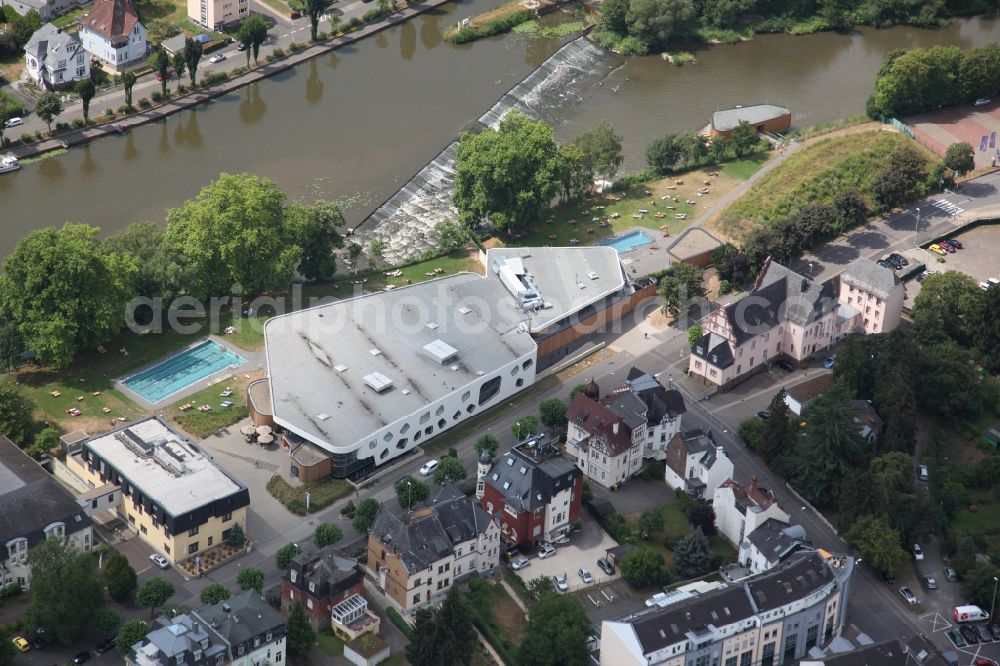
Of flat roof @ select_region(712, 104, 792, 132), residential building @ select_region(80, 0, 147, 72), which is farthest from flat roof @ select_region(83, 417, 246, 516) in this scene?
flat roof @ select_region(712, 104, 792, 132)

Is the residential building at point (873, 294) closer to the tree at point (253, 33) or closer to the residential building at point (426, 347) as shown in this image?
the residential building at point (426, 347)

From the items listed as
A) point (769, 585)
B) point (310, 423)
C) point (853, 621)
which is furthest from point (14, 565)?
point (853, 621)

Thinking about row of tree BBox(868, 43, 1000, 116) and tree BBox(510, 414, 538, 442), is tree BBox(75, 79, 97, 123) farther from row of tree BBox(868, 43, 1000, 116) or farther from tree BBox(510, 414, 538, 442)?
row of tree BBox(868, 43, 1000, 116)

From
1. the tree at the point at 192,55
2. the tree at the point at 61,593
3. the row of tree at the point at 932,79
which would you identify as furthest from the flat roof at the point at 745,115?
the tree at the point at 61,593

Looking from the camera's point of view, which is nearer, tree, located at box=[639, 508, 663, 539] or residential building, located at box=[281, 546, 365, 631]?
residential building, located at box=[281, 546, 365, 631]

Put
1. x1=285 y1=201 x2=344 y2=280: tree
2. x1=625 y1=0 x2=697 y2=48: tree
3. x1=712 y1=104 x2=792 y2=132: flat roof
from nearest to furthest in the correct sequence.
Result: 1. x1=285 y1=201 x2=344 y2=280: tree
2. x1=712 y1=104 x2=792 y2=132: flat roof
3. x1=625 y1=0 x2=697 y2=48: tree

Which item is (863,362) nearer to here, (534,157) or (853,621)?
(853,621)

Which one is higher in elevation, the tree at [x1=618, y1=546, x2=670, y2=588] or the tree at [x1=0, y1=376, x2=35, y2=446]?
the tree at [x1=0, y1=376, x2=35, y2=446]

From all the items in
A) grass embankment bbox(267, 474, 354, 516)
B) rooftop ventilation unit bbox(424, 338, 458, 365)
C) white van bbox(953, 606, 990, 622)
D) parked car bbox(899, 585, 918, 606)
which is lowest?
parked car bbox(899, 585, 918, 606)
